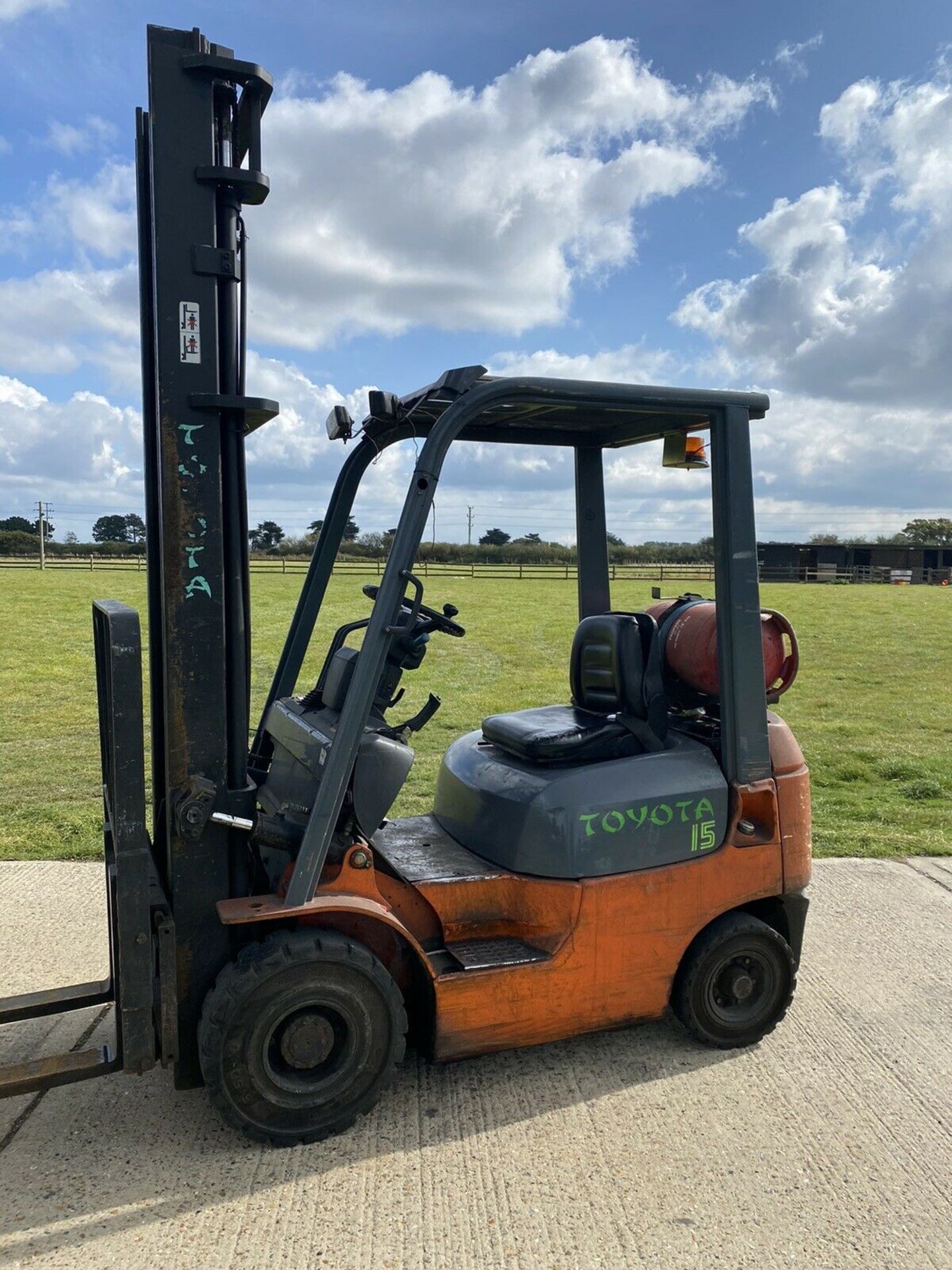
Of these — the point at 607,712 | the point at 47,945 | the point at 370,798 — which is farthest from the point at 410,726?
the point at 47,945

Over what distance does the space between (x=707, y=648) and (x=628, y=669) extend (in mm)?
351

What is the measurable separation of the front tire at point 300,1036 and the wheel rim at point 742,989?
141 cm

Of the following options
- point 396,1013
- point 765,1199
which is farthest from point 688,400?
point 765,1199

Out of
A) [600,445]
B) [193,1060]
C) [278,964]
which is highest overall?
[600,445]

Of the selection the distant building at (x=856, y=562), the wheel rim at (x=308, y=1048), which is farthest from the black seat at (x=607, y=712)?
the distant building at (x=856, y=562)

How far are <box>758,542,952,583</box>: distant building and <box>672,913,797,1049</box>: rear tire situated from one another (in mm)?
54785

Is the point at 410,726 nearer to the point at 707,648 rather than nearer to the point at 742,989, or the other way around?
the point at 707,648

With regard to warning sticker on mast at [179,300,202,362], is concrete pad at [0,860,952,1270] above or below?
below

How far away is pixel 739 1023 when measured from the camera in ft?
13.6

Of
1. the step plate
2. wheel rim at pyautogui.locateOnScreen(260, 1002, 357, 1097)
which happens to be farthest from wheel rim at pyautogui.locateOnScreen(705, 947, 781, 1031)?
wheel rim at pyautogui.locateOnScreen(260, 1002, 357, 1097)

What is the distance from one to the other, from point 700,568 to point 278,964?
52.7 metres

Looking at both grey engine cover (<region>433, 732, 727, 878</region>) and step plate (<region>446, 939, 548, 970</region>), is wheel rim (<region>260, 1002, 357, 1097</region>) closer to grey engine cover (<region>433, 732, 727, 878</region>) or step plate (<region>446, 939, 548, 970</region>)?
step plate (<region>446, 939, 548, 970</region>)

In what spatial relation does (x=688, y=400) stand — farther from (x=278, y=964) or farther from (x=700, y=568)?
(x=700, y=568)

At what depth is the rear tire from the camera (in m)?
4.05
